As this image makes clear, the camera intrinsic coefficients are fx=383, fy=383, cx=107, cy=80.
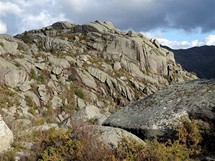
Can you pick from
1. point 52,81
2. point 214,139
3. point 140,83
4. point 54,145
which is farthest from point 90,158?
point 140,83

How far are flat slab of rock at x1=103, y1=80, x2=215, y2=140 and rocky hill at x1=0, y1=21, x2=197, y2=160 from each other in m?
22.5

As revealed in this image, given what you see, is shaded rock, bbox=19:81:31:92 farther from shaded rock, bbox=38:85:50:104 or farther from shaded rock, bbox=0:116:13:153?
shaded rock, bbox=0:116:13:153

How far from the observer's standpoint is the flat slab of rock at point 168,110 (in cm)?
934

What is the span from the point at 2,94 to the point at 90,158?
3436 centimetres

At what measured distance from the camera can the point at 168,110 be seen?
9.68m

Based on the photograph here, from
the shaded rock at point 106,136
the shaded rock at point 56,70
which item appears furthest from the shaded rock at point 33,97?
the shaded rock at point 106,136

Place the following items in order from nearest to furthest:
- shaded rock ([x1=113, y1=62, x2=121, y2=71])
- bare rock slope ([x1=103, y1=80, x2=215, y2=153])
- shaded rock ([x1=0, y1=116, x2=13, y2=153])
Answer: bare rock slope ([x1=103, y1=80, x2=215, y2=153]) → shaded rock ([x1=0, y1=116, x2=13, y2=153]) → shaded rock ([x1=113, y1=62, x2=121, y2=71])

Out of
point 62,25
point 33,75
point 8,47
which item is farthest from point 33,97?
point 62,25

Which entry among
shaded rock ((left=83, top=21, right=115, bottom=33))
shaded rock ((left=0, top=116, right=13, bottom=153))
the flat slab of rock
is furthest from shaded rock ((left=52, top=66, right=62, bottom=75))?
the flat slab of rock

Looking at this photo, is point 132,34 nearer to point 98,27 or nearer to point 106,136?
point 98,27

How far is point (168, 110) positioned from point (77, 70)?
42.9 m

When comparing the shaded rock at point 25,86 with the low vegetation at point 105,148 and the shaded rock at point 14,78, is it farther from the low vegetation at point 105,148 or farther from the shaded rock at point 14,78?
the low vegetation at point 105,148

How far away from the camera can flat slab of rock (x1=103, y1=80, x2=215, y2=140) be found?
9344 mm

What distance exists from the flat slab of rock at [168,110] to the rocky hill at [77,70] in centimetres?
2245
